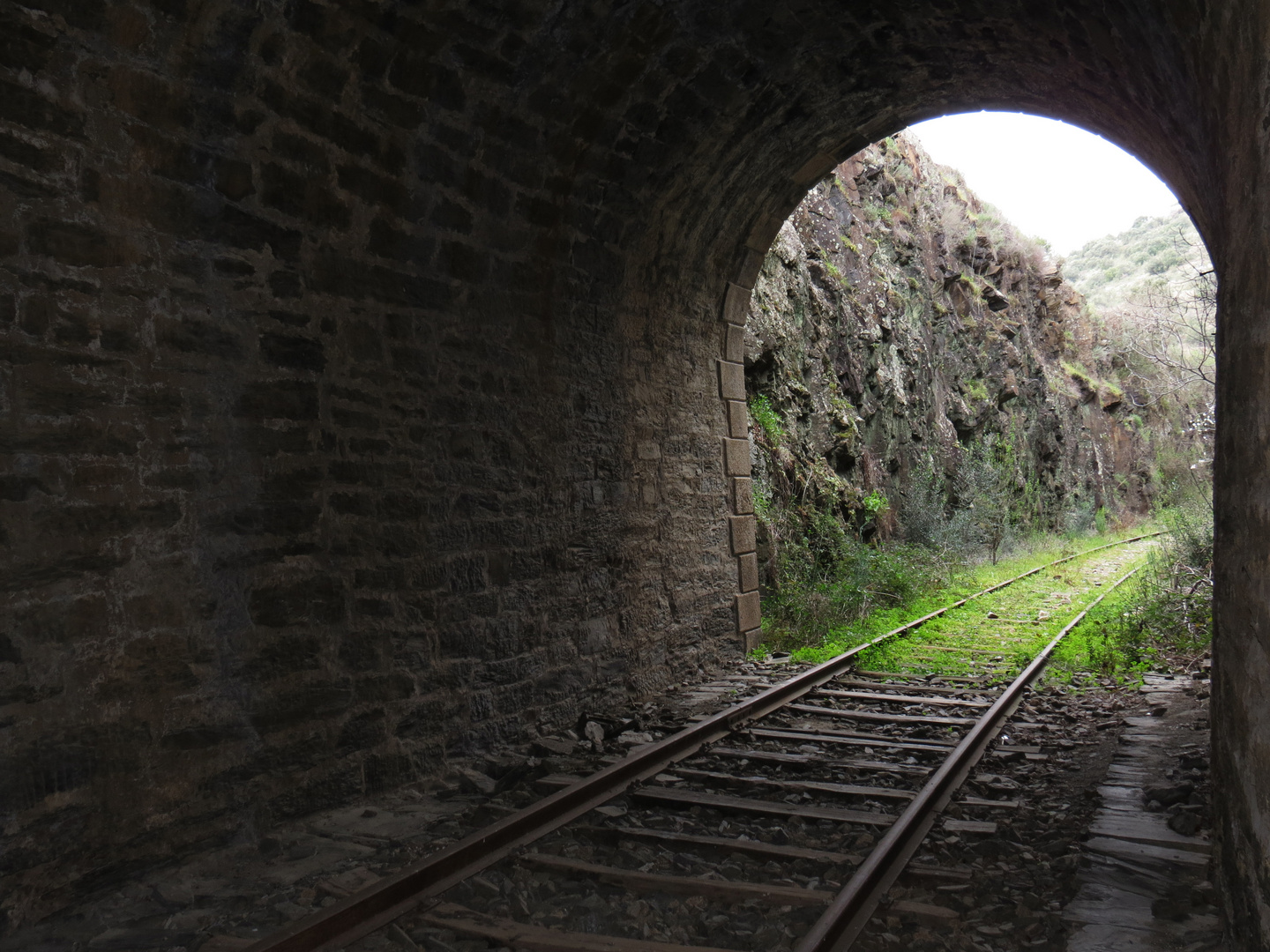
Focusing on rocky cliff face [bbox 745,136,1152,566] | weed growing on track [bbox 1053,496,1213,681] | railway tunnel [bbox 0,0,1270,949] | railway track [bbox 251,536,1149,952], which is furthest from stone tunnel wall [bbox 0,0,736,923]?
rocky cliff face [bbox 745,136,1152,566]

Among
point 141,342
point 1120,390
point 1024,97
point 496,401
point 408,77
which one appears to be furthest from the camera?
point 1120,390

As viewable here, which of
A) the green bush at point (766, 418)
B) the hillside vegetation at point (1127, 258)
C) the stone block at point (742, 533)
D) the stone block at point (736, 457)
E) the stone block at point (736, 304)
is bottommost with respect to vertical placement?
the stone block at point (742, 533)

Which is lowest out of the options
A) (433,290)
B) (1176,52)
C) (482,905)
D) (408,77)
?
(482,905)

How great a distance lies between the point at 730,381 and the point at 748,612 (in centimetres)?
216

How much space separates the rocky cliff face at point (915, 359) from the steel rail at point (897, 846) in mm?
5020

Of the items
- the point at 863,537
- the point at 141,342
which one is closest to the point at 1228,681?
the point at 141,342

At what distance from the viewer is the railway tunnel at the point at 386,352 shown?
11.9 feet

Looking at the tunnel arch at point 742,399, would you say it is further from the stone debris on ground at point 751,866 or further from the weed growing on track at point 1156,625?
the stone debris on ground at point 751,866

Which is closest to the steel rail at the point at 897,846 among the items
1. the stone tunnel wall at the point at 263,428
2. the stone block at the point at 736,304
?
the stone tunnel wall at the point at 263,428

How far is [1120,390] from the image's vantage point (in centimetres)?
2834

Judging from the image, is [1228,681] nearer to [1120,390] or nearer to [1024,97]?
[1024,97]

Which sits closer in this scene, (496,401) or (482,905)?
(482,905)

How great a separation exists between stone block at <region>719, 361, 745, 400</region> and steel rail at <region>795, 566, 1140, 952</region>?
3580 mm

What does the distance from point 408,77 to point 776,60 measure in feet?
9.03
